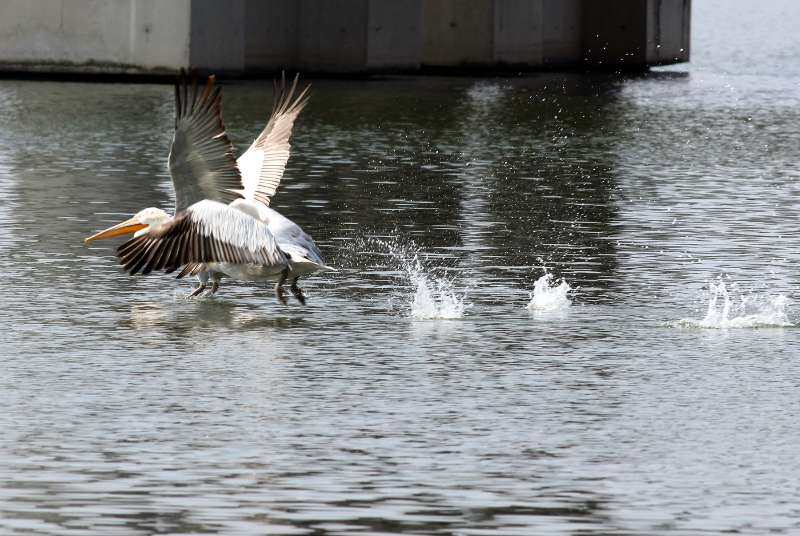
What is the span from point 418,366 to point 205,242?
87.0 inches

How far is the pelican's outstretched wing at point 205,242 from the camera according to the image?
11.8 metres

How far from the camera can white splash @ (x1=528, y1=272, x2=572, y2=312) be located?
12.4m

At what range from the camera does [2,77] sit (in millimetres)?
40469

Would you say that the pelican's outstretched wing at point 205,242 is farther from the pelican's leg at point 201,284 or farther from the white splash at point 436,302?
the white splash at point 436,302

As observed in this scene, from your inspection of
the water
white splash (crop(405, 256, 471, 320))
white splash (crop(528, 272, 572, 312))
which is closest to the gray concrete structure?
the water

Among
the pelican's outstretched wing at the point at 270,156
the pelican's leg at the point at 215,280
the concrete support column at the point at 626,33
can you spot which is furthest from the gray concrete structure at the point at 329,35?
the pelican's leg at the point at 215,280

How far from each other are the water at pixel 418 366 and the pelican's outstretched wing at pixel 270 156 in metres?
0.73

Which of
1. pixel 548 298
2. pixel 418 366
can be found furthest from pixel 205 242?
pixel 548 298

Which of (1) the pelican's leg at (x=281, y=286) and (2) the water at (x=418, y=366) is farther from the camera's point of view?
(1) the pelican's leg at (x=281, y=286)

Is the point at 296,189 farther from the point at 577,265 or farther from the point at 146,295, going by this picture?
the point at 146,295

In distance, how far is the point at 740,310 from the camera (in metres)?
12.3

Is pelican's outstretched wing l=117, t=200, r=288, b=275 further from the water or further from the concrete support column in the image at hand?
the concrete support column

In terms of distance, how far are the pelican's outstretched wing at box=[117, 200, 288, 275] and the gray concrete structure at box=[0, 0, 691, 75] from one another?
28.3 m

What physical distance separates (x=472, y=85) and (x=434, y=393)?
35898mm
